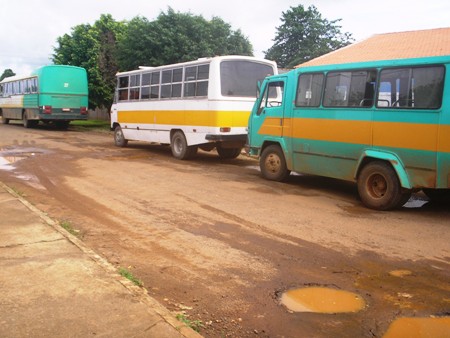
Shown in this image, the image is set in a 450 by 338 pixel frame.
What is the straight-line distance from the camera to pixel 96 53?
2841 centimetres

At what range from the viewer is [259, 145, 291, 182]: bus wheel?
9828 mm

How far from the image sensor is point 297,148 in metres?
9.20

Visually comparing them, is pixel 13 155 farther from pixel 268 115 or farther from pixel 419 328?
pixel 419 328

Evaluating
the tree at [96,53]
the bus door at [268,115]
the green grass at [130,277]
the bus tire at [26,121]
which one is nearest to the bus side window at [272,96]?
the bus door at [268,115]

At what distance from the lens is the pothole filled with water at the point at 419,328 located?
3.42 meters

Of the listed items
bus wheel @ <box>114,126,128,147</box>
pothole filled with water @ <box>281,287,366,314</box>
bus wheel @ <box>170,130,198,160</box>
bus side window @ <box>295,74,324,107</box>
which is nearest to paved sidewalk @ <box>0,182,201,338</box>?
pothole filled with water @ <box>281,287,366,314</box>

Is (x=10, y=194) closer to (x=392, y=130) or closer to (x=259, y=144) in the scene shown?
(x=259, y=144)

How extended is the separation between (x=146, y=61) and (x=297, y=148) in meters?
14.8

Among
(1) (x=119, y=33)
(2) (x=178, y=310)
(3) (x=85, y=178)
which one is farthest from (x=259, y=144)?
(1) (x=119, y=33)

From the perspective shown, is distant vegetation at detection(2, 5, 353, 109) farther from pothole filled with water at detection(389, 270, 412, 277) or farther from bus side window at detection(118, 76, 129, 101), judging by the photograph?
pothole filled with water at detection(389, 270, 412, 277)

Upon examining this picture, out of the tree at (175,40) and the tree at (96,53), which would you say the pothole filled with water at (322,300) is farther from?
the tree at (96,53)

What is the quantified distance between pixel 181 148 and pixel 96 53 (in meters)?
17.5

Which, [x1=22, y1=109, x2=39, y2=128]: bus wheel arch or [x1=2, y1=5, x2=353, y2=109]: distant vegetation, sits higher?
[x1=2, y1=5, x2=353, y2=109]: distant vegetation

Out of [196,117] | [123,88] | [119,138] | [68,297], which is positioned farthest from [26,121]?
[68,297]
